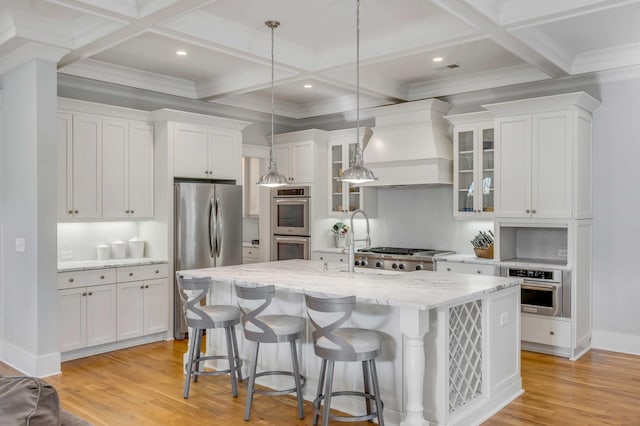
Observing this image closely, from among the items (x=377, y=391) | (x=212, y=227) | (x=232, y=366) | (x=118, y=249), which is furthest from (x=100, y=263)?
(x=377, y=391)

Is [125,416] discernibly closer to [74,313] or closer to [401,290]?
[74,313]

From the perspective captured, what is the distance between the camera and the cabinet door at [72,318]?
4832 millimetres

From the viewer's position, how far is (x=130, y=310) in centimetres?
538

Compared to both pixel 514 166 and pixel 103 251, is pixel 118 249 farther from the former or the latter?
pixel 514 166

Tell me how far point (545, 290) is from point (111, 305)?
13.7 feet

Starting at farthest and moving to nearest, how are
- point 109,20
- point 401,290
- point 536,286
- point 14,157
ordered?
point 536,286 < point 14,157 < point 109,20 < point 401,290

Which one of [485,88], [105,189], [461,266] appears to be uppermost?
[485,88]

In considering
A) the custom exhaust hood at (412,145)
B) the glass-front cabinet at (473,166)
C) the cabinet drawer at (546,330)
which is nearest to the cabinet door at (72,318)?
the custom exhaust hood at (412,145)

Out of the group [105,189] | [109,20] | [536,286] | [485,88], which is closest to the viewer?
[109,20]

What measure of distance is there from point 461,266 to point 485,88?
198 centimetres

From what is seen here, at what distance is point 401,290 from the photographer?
3391 mm

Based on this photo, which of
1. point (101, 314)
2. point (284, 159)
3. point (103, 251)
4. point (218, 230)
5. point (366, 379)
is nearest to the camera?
point (366, 379)

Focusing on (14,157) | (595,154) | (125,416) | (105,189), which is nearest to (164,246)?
(105,189)

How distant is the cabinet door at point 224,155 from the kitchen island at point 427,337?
2.21m
